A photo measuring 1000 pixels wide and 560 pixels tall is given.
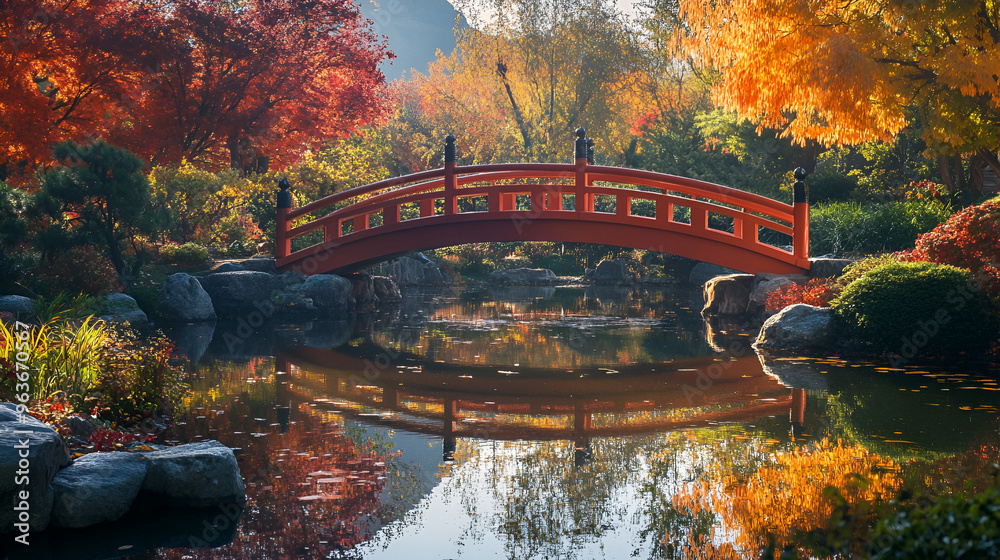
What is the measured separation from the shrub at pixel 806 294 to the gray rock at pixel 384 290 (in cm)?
819

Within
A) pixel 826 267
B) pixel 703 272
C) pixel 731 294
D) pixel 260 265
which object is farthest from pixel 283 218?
pixel 703 272

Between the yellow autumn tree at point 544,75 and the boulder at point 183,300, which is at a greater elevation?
the yellow autumn tree at point 544,75

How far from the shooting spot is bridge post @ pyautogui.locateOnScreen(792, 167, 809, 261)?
11906 mm

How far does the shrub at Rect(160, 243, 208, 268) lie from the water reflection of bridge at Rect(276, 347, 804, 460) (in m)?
5.94

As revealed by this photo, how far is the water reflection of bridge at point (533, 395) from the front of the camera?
6.30 m

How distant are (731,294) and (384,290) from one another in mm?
Answer: 7392

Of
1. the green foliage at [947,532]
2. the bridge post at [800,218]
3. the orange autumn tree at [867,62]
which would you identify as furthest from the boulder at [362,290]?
the green foliage at [947,532]

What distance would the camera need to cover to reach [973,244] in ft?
31.1

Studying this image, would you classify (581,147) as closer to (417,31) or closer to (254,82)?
(254,82)

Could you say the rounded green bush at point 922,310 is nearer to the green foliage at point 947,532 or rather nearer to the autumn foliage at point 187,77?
the green foliage at point 947,532

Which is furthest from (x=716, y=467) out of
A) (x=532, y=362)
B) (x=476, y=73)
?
(x=476, y=73)

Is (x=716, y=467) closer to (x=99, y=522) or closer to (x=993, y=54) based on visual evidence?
(x=99, y=522)

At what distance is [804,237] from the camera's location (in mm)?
12086

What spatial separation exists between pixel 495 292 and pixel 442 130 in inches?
492
